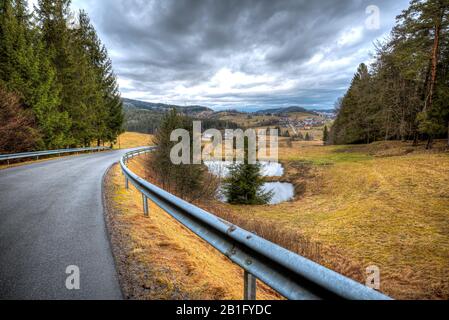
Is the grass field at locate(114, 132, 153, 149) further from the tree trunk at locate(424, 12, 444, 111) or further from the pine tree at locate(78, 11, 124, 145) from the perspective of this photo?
the tree trunk at locate(424, 12, 444, 111)

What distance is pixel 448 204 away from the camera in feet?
37.3

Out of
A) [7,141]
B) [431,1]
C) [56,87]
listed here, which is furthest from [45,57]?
[431,1]

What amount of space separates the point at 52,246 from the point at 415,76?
3482 cm

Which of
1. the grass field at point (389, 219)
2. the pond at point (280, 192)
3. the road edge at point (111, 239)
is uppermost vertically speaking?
the road edge at point (111, 239)

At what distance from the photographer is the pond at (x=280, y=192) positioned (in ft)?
77.5

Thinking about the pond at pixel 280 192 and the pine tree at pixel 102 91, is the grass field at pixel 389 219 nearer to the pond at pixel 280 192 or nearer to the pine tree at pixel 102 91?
the pond at pixel 280 192

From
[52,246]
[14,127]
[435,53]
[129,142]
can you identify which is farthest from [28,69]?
[129,142]

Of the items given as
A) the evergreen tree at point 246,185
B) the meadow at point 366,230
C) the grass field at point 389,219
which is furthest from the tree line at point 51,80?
the grass field at point 389,219

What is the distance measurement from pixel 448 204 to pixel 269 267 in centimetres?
1414

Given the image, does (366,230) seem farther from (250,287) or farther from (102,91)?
(102,91)

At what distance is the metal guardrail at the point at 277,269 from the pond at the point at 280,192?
20573mm

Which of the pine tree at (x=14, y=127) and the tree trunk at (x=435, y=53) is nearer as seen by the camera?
the pine tree at (x=14, y=127)

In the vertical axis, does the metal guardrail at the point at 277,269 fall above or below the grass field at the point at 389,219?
above

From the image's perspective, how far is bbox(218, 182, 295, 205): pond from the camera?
2361cm
